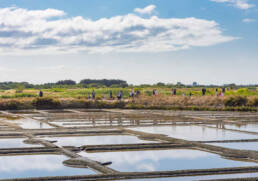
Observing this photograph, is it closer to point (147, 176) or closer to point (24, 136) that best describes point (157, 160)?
point (147, 176)

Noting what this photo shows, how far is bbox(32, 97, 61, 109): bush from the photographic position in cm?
2836

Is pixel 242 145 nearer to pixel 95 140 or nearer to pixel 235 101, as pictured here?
pixel 95 140

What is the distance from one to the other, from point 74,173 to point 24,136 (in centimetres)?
581

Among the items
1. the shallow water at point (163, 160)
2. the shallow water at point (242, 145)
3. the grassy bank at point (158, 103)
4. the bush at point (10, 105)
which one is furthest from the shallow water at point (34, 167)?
the bush at point (10, 105)

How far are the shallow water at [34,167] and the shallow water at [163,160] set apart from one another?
802mm

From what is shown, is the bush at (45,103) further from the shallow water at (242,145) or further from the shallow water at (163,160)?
the shallow water at (163,160)

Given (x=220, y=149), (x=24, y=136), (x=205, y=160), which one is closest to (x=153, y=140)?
(x=220, y=149)

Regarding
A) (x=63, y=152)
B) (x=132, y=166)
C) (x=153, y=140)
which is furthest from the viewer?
(x=153, y=140)

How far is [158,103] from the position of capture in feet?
93.1

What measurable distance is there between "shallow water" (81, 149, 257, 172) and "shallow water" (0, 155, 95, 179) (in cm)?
80

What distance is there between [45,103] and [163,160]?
2116cm

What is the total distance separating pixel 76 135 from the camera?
13.0m

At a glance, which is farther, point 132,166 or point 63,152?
point 63,152

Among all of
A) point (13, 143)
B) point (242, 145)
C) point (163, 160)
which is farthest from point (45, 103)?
point (163, 160)
